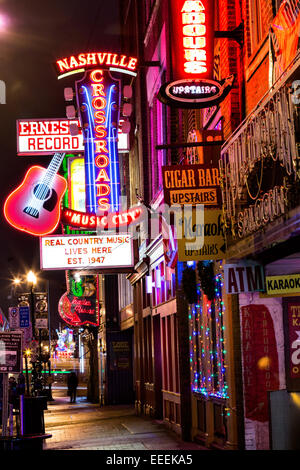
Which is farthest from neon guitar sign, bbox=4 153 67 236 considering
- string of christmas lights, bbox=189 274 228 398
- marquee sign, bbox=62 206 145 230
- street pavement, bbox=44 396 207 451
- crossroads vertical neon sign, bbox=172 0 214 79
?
crossroads vertical neon sign, bbox=172 0 214 79

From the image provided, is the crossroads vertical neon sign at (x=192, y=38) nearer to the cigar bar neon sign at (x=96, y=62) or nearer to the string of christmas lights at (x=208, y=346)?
the string of christmas lights at (x=208, y=346)

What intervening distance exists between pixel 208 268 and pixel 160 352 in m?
8.26

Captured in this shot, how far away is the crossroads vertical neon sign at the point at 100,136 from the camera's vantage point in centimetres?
2161

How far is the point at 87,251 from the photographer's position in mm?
21922

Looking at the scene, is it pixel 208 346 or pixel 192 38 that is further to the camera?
pixel 208 346

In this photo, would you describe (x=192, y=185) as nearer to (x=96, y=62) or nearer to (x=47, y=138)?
(x=96, y=62)

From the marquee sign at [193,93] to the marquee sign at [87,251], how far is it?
954cm

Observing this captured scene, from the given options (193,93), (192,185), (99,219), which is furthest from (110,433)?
(193,93)

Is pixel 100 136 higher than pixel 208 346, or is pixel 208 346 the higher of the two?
pixel 100 136

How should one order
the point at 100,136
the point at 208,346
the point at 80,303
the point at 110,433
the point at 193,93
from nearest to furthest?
1. the point at 193,93
2. the point at 208,346
3. the point at 110,433
4. the point at 100,136
5. the point at 80,303

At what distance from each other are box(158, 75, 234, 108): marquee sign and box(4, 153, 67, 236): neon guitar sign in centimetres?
986

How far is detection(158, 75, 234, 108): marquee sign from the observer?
41.3ft

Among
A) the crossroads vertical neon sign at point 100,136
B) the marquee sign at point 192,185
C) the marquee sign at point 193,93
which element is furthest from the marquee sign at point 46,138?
the marquee sign at point 193,93

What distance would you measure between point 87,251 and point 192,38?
993 centimetres
